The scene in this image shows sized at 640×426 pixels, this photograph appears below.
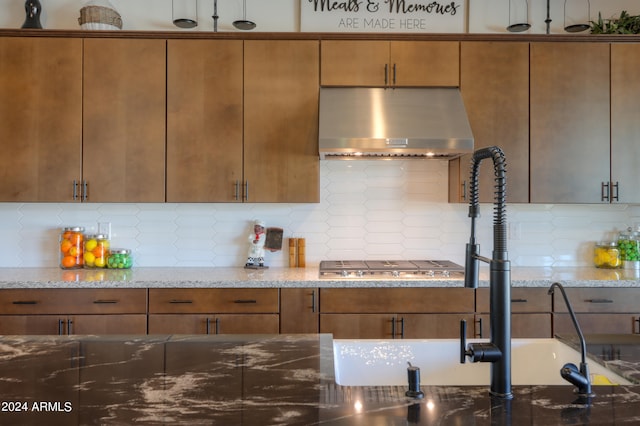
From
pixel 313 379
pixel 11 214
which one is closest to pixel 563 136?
pixel 313 379

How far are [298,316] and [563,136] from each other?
6.40 feet

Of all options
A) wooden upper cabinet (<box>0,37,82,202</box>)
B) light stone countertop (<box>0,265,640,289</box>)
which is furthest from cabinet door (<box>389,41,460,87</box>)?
wooden upper cabinet (<box>0,37,82,202</box>)

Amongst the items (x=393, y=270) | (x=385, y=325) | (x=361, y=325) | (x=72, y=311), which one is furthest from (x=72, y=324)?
(x=393, y=270)

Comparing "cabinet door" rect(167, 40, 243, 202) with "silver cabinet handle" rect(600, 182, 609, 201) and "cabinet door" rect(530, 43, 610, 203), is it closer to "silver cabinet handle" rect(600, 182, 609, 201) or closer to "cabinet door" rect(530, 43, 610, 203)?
"cabinet door" rect(530, 43, 610, 203)

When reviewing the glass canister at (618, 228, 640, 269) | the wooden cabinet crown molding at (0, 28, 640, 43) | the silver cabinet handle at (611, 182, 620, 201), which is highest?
the wooden cabinet crown molding at (0, 28, 640, 43)

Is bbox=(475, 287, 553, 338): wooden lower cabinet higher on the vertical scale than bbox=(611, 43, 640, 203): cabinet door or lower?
lower

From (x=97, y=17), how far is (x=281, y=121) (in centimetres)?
133

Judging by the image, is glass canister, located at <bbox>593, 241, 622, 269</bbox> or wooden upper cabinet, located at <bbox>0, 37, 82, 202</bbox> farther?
glass canister, located at <bbox>593, 241, 622, 269</bbox>

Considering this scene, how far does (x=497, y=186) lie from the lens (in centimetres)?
97

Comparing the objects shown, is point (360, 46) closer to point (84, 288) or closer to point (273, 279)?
point (273, 279)

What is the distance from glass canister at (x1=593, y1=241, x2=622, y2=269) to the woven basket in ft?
11.4

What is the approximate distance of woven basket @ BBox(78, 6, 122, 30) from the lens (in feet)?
10.5

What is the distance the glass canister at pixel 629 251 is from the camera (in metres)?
3.35

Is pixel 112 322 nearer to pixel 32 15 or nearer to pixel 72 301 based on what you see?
pixel 72 301
